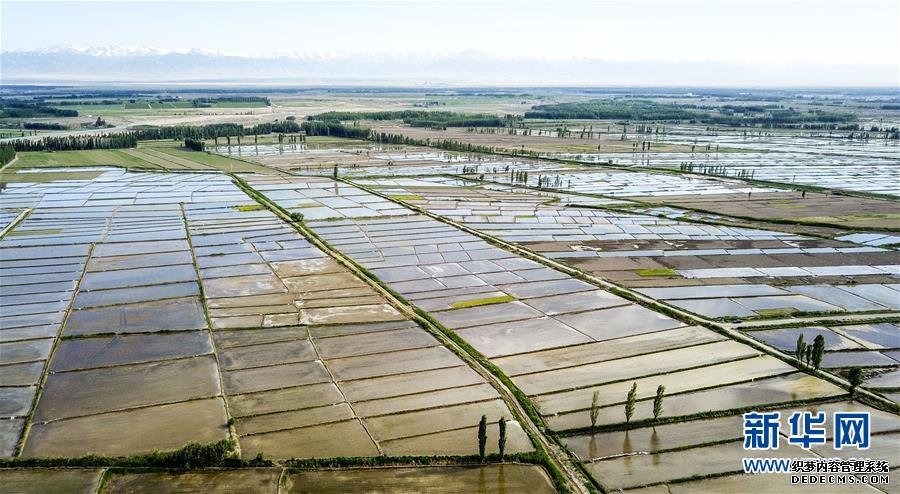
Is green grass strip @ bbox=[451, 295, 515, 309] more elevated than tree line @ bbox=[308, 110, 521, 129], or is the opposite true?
tree line @ bbox=[308, 110, 521, 129]

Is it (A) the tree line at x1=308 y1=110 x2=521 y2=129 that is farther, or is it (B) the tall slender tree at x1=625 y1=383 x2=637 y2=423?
(A) the tree line at x1=308 y1=110 x2=521 y2=129

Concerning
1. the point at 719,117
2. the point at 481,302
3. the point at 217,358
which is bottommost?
the point at 217,358

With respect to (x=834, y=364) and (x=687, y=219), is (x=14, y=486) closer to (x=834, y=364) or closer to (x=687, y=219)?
(x=834, y=364)

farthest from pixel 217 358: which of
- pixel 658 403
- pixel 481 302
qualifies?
pixel 658 403

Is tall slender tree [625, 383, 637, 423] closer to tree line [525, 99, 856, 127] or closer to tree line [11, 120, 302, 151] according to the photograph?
tree line [11, 120, 302, 151]

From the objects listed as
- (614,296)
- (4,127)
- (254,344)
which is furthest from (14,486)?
(4,127)

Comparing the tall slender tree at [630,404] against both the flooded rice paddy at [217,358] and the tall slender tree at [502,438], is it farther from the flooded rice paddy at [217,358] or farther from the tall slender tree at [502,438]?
the tall slender tree at [502,438]

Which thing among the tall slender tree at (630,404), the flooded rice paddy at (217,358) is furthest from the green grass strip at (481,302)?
the tall slender tree at (630,404)

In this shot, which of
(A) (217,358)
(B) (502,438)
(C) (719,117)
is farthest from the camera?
(C) (719,117)

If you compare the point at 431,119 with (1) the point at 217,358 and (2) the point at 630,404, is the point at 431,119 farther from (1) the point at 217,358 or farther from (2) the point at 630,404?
(2) the point at 630,404

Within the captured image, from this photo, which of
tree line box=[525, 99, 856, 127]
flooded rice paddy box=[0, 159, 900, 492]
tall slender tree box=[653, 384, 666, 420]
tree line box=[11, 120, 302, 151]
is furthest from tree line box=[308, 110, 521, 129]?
tall slender tree box=[653, 384, 666, 420]

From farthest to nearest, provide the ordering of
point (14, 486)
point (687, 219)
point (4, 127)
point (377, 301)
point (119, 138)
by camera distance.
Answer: point (4, 127) < point (119, 138) < point (687, 219) < point (377, 301) < point (14, 486)
